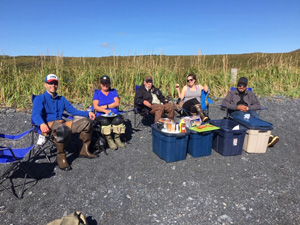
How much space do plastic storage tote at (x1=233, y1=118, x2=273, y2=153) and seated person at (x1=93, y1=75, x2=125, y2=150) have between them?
6.99 feet

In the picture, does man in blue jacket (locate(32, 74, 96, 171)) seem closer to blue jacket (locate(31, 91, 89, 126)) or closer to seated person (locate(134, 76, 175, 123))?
blue jacket (locate(31, 91, 89, 126))

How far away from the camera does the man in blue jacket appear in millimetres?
2982

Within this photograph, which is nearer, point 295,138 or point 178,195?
point 178,195

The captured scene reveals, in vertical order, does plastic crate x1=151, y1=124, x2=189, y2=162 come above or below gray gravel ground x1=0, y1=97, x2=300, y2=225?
above

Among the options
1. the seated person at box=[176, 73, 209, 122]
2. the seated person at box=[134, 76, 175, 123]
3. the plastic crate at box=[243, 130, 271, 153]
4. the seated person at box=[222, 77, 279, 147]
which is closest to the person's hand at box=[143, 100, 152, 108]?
the seated person at box=[134, 76, 175, 123]

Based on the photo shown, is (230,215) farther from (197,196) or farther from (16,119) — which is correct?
(16,119)

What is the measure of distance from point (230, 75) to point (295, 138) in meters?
3.89

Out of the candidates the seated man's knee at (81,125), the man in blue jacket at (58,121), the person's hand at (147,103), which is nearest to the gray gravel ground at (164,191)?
the man in blue jacket at (58,121)

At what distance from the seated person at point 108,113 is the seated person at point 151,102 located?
24.0 inches

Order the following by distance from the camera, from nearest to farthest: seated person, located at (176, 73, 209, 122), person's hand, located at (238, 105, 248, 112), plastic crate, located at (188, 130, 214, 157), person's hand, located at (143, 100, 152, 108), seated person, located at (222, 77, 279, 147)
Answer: plastic crate, located at (188, 130, 214, 157) → person's hand, located at (238, 105, 248, 112) → seated person, located at (222, 77, 279, 147) → person's hand, located at (143, 100, 152, 108) → seated person, located at (176, 73, 209, 122)

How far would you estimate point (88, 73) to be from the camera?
6609mm

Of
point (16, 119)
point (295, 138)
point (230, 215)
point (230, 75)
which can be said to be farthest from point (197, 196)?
point (230, 75)

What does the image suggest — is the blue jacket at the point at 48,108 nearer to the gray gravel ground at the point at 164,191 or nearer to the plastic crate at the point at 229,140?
the gray gravel ground at the point at 164,191

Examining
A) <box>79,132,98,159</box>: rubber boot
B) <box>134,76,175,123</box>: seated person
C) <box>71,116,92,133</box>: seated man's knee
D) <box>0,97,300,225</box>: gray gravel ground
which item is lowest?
<box>0,97,300,225</box>: gray gravel ground
